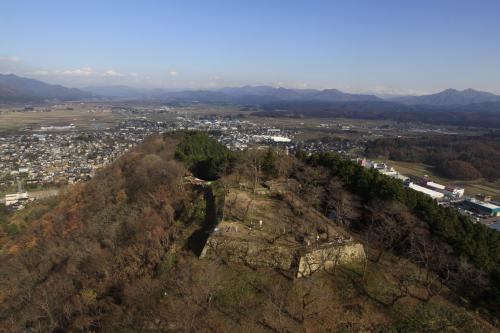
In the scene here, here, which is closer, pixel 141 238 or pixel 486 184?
pixel 141 238

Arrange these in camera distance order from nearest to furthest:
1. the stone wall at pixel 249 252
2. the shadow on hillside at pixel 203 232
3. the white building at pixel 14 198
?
1. the stone wall at pixel 249 252
2. the shadow on hillside at pixel 203 232
3. the white building at pixel 14 198

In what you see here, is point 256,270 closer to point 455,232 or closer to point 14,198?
point 455,232

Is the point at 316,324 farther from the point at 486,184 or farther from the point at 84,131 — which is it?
the point at 84,131

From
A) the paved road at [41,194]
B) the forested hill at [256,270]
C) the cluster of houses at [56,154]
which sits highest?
the forested hill at [256,270]

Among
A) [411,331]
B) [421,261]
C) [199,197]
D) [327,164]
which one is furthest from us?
[327,164]

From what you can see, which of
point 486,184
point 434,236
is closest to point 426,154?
point 486,184

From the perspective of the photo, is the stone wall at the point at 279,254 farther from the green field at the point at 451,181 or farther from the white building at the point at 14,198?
the green field at the point at 451,181

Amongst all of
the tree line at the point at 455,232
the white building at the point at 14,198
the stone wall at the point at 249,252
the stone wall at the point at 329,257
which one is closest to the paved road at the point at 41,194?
the white building at the point at 14,198
